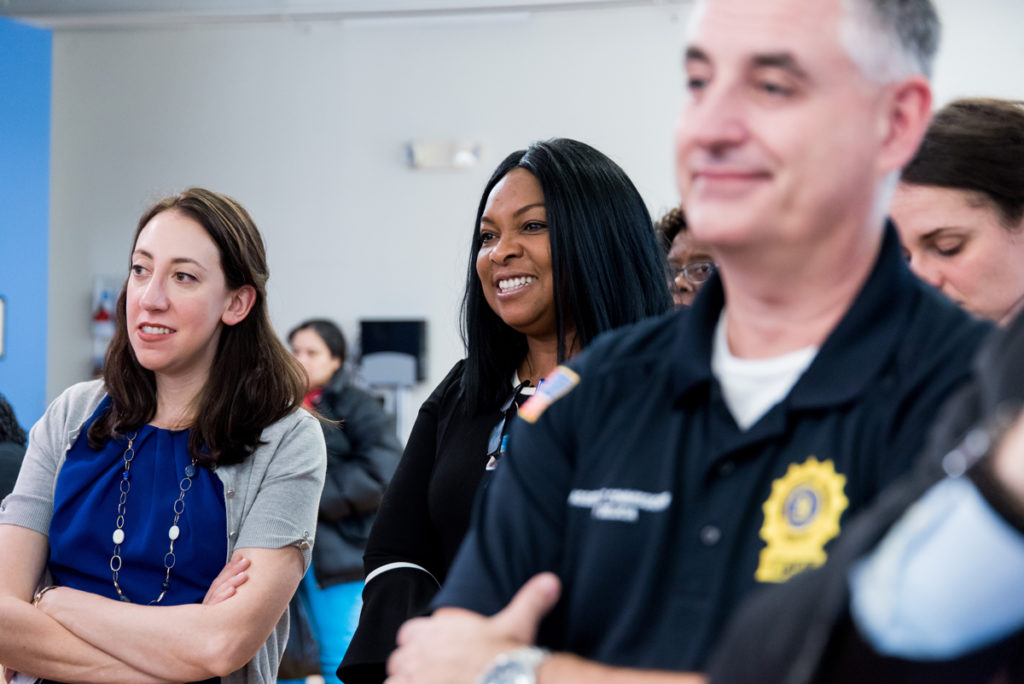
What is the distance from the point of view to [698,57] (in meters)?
1.19

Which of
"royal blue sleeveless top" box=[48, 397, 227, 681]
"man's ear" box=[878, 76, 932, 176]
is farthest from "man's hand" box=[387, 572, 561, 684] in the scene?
"royal blue sleeveless top" box=[48, 397, 227, 681]

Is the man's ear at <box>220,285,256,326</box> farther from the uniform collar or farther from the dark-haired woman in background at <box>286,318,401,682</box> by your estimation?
the dark-haired woman in background at <box>286,318,401,682</box>

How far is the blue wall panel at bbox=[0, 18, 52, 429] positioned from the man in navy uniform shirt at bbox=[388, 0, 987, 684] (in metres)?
7.17

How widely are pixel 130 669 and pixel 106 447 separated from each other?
532mm

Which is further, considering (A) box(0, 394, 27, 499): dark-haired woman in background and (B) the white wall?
(B) the white wall

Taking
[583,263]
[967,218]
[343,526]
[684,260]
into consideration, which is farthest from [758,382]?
[343,526]

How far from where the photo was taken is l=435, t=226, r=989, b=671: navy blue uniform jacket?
1104 millimetres

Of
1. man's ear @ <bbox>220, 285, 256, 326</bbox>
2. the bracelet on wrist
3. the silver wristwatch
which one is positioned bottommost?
the bracelet on wrist

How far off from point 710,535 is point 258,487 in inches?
62.4

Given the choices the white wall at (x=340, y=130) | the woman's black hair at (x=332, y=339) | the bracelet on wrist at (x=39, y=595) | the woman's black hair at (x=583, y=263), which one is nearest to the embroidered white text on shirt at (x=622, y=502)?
the woman's black hair at (x=583, y=263)

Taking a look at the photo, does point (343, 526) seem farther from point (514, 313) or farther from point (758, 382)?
point (758, 382)

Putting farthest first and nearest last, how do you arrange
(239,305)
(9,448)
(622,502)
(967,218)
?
(9,448) < (239,305) < (967,218) < (622,502)

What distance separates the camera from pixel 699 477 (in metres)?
1.17

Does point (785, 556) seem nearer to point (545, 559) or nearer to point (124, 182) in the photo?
A: point (545, 559)
